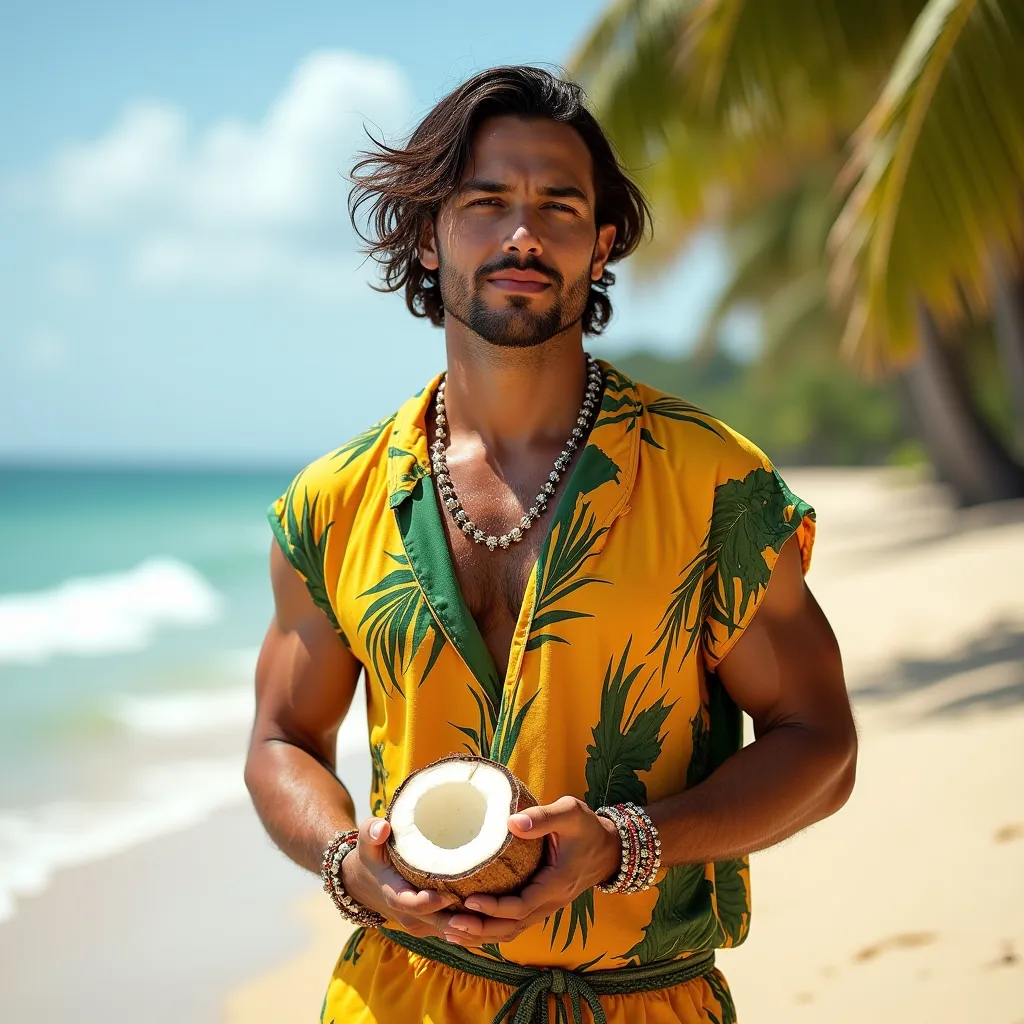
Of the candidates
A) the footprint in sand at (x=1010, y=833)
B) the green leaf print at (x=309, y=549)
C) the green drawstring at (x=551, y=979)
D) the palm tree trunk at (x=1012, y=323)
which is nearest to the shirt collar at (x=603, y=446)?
the green leaf print at (x=309, y=549)

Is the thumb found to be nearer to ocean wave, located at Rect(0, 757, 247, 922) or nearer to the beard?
the beard

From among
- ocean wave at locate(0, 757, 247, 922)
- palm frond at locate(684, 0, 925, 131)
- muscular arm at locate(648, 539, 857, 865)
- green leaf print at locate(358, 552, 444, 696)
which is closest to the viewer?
muscular arm at locate(648, 539, 857, 865)

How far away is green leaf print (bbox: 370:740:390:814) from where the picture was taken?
213cm

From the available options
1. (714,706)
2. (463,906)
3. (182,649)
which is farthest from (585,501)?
(182,649)

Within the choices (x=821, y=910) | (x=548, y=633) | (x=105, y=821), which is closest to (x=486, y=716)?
(x=548, y=633)

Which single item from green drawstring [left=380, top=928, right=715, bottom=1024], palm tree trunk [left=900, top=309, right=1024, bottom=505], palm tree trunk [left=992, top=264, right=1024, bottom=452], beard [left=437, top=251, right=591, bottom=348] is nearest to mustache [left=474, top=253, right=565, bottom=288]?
beard [left=437, top=251, right=591, bottom=348]

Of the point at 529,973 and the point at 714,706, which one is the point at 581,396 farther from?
the point at 529,973

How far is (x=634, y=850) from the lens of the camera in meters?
1.83

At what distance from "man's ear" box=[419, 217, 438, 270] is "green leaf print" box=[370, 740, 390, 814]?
0.91 metres

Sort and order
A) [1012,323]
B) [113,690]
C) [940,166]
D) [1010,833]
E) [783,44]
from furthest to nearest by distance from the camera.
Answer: [1012,323] < [113,690] < [783,44] < [940,166] < [1010,833]

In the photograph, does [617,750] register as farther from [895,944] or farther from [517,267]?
[895,944]

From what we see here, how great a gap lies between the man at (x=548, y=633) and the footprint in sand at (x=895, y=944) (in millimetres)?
2122

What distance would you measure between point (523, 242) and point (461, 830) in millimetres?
942

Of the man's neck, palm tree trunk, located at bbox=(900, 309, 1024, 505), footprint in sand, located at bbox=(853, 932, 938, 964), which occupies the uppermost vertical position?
palm tree trunk, located at bbox=(900, 309, 1024, 505)
